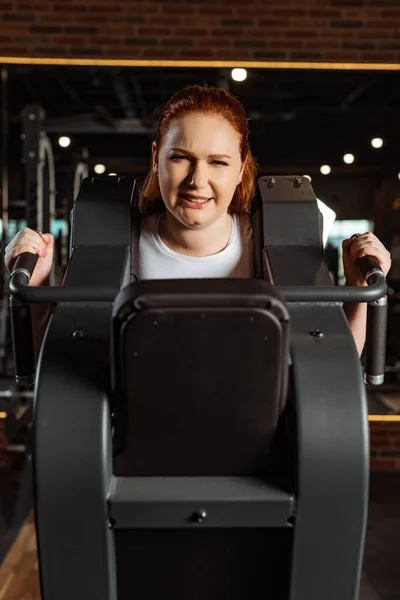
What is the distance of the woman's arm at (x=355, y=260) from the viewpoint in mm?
1274

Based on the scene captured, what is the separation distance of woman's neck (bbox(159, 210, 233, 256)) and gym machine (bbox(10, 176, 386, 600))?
0.34m

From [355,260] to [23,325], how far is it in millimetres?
644

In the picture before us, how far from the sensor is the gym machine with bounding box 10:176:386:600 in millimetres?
989

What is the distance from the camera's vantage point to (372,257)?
1.24m

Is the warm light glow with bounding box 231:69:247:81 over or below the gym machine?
over

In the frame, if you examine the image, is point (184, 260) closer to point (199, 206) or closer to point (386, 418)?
point (199, 206)

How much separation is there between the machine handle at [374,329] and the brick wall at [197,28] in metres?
2.41

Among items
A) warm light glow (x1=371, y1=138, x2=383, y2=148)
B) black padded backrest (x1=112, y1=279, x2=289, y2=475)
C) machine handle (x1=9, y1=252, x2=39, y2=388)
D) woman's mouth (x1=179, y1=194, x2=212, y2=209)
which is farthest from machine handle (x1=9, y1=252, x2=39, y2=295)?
warm light glow (x1=371, y1=138, x2=383, y2=148)

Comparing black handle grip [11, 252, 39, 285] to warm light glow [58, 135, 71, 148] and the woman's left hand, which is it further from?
warm light glow [58, 135, 71, 148]

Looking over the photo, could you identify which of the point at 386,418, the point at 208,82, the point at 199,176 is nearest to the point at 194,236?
the point at 199,176

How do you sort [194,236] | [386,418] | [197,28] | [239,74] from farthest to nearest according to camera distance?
[386,418], [239,74], [197,28], [194,236]

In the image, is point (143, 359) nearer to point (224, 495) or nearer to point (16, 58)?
point (224, 495)

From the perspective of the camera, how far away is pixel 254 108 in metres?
4.12

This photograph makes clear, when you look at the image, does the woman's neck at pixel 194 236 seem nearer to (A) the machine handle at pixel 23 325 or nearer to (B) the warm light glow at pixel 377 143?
(A) the machine handle at pixel 23 325
